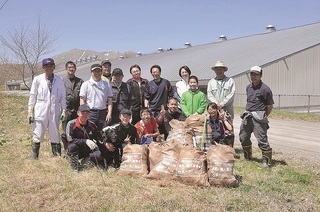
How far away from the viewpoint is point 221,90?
646cm

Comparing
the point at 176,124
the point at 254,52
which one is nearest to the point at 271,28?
the point at 254,52

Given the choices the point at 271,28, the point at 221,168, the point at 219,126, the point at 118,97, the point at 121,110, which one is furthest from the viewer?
the point at 271,28

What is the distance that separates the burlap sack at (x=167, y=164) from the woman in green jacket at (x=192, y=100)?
1398mm

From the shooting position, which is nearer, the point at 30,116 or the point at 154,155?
the point at 154,155

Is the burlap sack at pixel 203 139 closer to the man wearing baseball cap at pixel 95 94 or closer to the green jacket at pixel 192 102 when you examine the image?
the green jacket at pixel 192 102

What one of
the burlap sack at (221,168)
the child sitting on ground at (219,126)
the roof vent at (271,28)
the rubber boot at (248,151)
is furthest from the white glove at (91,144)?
the roof vent at (271,28)

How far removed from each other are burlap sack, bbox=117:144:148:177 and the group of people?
435mm

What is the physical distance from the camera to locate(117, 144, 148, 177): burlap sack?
16.6 feet

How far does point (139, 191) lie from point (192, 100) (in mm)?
2462

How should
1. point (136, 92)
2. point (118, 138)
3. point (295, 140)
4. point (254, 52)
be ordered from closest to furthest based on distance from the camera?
point (118, 138) → point (136, 92) → point (295, 140) → point (254, 52)

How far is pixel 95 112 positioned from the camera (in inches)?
239

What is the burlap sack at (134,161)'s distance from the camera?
200 inches

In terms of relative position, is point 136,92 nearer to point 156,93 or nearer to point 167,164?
point 156,93

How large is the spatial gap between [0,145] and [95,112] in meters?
3.37
